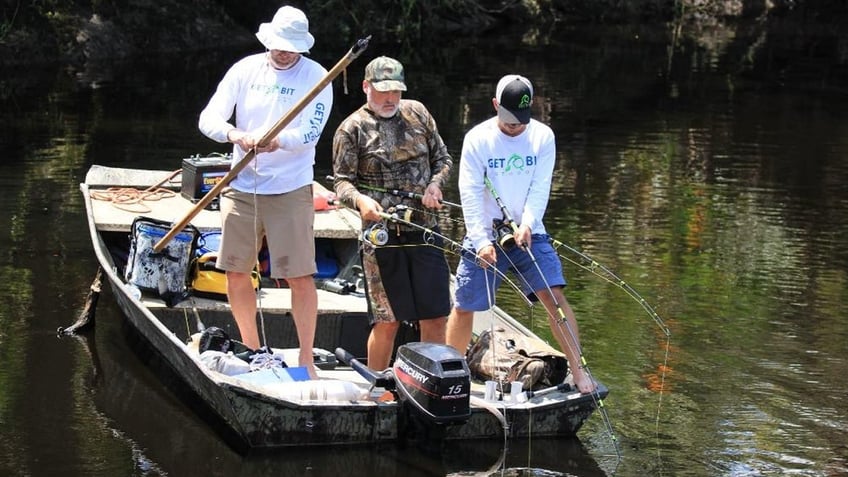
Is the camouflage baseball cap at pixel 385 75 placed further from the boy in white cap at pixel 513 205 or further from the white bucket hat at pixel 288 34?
the boy in white cap at pixel 513 205

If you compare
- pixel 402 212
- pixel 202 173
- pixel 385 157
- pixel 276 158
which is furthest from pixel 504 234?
pixel 202 173

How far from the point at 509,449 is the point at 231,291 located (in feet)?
5.72

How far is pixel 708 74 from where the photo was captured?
2906 cm

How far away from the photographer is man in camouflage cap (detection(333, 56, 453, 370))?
7.45m

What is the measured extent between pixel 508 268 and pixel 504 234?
0.22m

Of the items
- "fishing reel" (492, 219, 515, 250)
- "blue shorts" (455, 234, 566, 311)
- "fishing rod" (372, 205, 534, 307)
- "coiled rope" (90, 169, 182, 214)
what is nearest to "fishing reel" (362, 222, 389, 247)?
"fishing rod" (372, 205, 534, 307)

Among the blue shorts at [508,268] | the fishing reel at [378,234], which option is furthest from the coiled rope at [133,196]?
the blue shorts at [508,268]

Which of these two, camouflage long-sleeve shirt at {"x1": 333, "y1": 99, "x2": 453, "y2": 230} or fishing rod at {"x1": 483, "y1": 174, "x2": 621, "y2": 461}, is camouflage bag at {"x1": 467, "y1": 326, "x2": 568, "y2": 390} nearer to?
fishing rod at {"x1": 483, "y1": 174, "x2": 621, "y2": 461}

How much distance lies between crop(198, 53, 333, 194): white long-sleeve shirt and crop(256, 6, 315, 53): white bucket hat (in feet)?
0.33

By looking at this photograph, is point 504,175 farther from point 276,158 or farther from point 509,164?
point 276,158

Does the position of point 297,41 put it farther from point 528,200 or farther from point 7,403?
point 7,403

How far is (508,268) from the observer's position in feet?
24.3

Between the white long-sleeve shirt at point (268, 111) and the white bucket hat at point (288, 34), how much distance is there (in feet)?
0.33

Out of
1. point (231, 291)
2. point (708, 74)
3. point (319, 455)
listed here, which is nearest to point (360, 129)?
point (231, 291)
